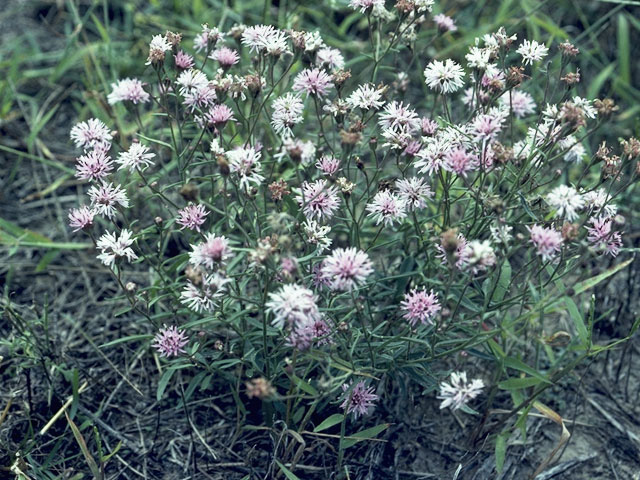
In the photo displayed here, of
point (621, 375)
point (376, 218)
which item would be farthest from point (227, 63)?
point (621, 375)

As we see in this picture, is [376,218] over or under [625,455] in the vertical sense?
over

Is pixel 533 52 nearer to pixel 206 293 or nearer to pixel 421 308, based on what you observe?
pixel 421 308

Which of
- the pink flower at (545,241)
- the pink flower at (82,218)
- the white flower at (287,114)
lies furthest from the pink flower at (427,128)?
the pink flower at (82,218)

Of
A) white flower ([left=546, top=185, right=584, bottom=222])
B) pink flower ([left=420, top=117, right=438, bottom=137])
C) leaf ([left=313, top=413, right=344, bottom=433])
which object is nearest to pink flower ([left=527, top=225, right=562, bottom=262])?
white flower ([left=546, top=185, right=584, bottom=222])

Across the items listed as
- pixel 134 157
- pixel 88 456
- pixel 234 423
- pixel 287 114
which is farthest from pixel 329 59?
pixel 88 456

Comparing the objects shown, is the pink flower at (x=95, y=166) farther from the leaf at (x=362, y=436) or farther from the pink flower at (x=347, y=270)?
the leaf at (x=362, y=436)

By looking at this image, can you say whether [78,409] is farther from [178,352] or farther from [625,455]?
[625,455]
